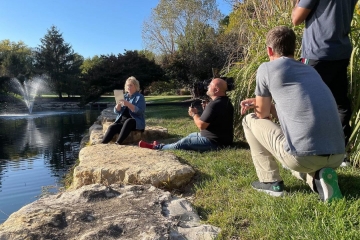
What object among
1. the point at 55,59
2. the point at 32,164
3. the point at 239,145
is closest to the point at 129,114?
the point at 239,145

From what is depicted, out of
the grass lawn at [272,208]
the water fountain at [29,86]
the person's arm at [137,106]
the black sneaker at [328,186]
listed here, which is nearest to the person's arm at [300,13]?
the grass lawn at [272,208]

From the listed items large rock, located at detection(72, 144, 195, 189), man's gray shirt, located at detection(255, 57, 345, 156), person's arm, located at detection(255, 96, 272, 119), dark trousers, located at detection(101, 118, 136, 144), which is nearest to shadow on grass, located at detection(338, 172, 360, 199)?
man's gray shirt, located at detection(255, 57, 345, 156)

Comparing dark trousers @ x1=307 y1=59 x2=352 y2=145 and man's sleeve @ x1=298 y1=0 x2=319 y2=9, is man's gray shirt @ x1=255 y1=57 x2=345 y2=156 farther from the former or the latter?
man's sleeve @ x1=298 y1=0 x2=319 y2=9

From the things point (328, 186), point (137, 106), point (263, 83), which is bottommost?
point (328, 186)

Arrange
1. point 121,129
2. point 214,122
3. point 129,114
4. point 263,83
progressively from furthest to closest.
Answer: point 129,114 < point 121,129 < point 214,122 < point 263,83

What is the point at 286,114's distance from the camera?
6.54ft

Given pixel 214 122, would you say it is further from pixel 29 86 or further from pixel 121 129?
pixel 29 86

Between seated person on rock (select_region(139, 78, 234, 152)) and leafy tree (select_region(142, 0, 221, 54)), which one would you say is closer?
seated person on rock (select_region(139, 78, 234, 152))

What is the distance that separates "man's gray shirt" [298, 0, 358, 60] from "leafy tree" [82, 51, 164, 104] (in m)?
16.2

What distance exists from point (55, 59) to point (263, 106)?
113 feet

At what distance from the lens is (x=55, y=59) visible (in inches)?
1328

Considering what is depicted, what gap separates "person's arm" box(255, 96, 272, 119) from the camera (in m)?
2.19

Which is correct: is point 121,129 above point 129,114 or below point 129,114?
below

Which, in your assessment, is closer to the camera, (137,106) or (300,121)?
(300,121)
